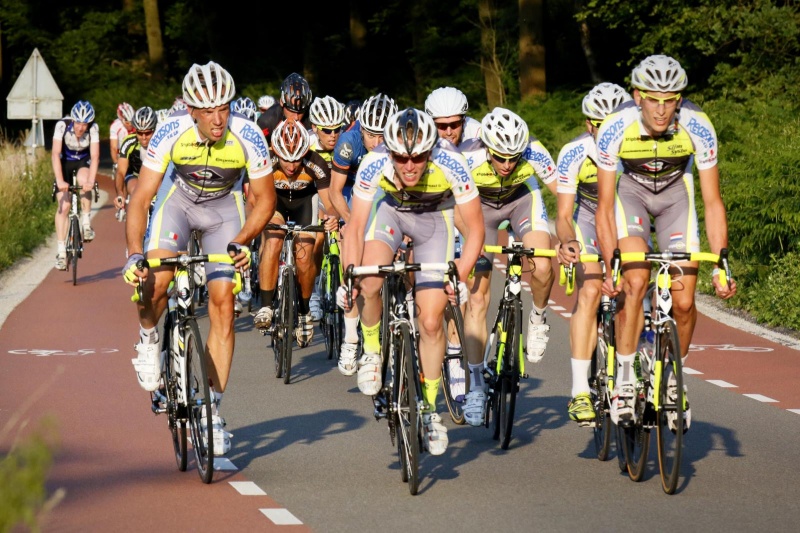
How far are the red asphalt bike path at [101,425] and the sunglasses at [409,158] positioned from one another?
1984 millimetres

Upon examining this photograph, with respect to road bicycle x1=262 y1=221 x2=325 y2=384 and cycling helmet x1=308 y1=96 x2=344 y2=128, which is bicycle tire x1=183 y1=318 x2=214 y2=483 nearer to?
road bicycle x1=262 y1=221 x2=325 y2=384

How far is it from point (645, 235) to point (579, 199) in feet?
4.71

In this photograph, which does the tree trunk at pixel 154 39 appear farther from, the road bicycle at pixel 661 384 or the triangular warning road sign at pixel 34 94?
the road bicycle at pixel 661 384

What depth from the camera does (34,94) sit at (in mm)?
27844

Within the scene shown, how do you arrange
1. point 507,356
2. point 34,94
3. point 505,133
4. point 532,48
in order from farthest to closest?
point 532,48 → point 34,94 → point 505,133 → point 507,356

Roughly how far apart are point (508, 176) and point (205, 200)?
7.71 feet

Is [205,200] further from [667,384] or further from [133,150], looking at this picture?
[133,150]

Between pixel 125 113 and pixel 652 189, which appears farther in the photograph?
pixel 125 113

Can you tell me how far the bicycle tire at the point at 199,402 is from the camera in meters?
7.99

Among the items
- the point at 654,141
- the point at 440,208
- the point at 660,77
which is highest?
the point at 660,77

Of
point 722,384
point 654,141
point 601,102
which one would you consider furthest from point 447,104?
point 722,384

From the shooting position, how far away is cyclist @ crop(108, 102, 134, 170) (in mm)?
20438

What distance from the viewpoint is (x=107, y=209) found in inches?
1259

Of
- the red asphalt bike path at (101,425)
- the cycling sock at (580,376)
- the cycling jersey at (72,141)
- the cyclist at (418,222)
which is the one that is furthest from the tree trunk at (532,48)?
the cyclist at (418,222)
